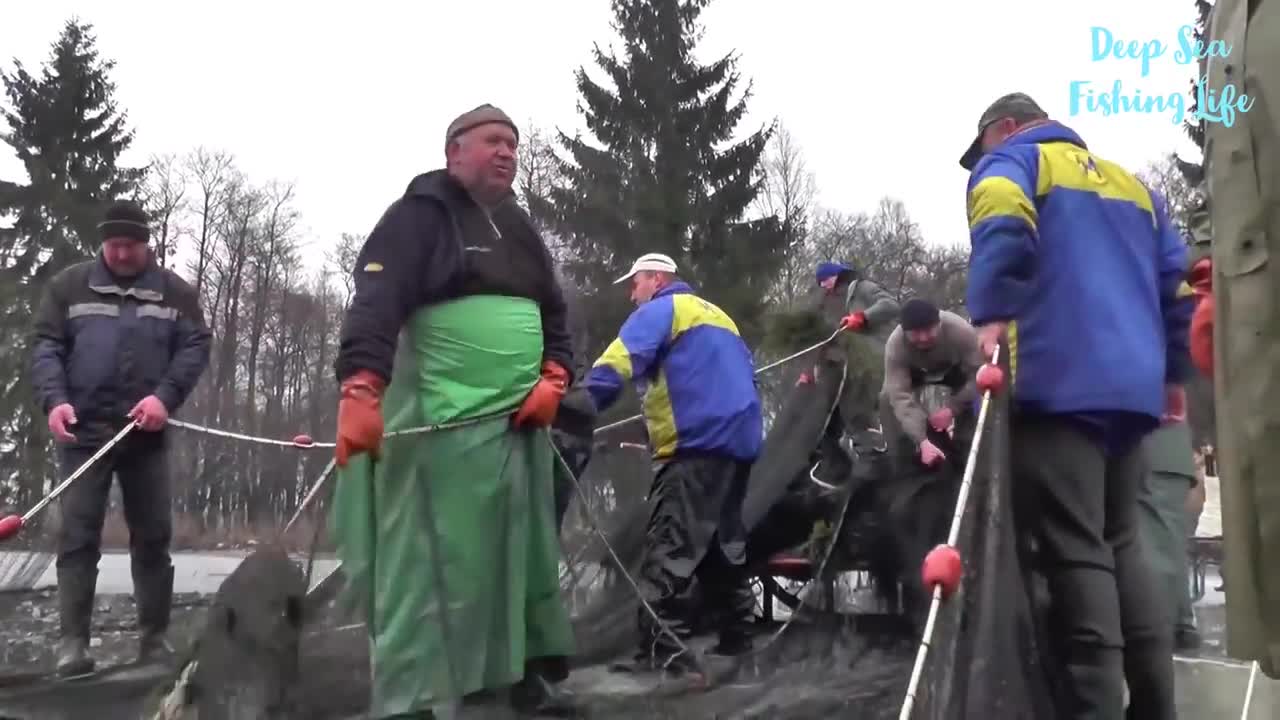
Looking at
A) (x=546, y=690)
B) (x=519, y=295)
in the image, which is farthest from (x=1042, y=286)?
(x=546, y=690)

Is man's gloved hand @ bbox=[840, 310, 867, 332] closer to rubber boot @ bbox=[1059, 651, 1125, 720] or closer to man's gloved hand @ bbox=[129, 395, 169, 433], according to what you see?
rubber boot @ bbox=[1059, 651, 1125, 720]

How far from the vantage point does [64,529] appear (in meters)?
4.85

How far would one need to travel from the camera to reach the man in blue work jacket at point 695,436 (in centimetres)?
495

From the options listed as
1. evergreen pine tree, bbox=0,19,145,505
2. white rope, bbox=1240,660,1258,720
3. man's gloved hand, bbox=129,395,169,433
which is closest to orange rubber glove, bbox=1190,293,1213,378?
white rope, bbox=1240,660,1258,720

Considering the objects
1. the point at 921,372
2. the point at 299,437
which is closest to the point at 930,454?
the point at 921,372

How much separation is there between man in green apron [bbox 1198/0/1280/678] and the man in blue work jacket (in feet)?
10.1

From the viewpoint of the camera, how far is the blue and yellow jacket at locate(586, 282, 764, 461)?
5.04 m

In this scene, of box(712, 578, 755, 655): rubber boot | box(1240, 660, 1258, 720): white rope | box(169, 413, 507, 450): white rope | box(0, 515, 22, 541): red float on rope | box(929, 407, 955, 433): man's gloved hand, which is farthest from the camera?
box(712, 578, 755, 655): rubber boot

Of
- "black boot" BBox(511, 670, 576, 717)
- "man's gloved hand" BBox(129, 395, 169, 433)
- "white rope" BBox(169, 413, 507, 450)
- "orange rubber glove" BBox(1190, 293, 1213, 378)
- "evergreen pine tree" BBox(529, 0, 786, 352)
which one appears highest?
"evergreen pine tree" BBox(529, 0, 786, 352)

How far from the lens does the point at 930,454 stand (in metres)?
4.23

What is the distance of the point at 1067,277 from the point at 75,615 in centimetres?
388

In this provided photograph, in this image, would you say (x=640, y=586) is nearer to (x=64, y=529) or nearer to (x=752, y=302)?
(x=64, y=529)

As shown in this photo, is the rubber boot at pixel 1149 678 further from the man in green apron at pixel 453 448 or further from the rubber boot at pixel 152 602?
the rubber boot at pixel 152 602

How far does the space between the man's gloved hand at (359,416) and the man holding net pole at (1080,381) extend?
1.66 metres
